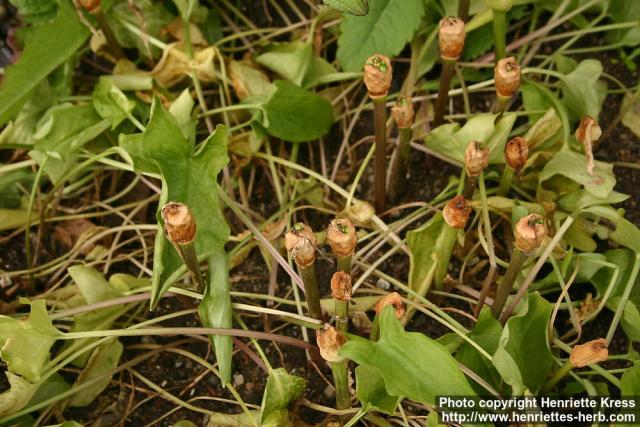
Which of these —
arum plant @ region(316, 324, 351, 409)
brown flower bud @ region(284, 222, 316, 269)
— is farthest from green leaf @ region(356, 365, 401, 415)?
brown flower bud @ region(284, 222, 316, 269)

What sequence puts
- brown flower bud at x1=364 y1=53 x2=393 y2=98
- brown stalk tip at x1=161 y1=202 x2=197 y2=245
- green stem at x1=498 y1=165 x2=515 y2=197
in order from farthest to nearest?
1. green stem at x1=498 y1=165 x2=515 y2=197
2. brown flower bud at x1=364 y1=53 x2=393 y2=98
3. brown stalk tip at x1=161 y1=202 x2=197 y2=245

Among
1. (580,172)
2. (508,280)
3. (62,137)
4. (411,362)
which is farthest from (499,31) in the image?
(62,137)

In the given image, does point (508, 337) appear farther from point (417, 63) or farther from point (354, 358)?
point (417, 63)

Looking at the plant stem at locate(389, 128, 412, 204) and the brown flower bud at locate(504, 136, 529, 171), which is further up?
the brown flower bud at locate(504, 136, 529, 171)

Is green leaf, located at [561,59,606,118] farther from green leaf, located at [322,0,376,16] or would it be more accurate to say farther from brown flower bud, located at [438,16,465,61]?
green leaf, located at [322,0,376,16]

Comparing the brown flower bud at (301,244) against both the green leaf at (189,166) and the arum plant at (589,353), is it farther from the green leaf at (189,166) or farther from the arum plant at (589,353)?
the arum plant at (589,353)
